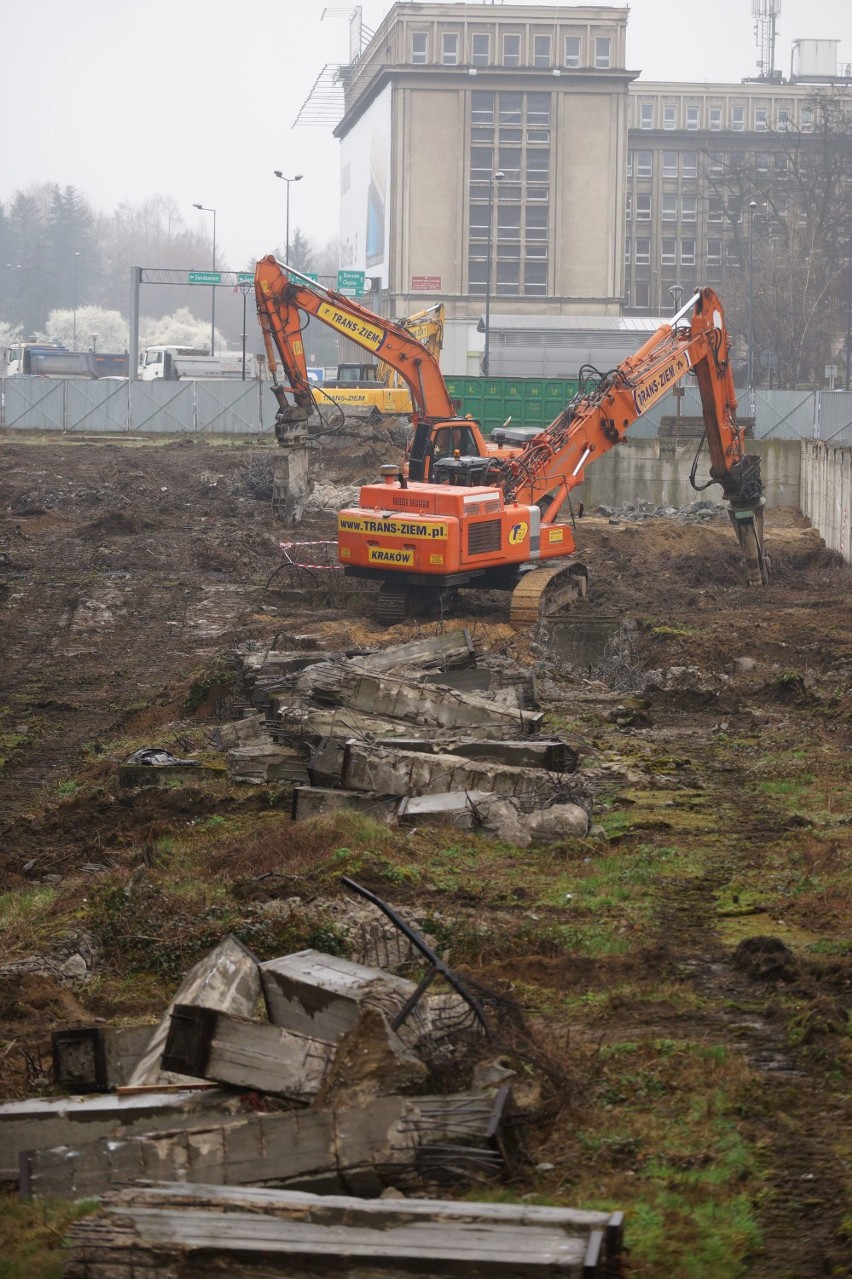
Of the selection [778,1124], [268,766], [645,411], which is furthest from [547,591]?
[778,1124]

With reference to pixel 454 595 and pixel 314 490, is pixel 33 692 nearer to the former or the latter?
pixel 454 595

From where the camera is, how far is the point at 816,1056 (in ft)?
23.5

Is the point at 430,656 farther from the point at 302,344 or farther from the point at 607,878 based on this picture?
the point at 302,344

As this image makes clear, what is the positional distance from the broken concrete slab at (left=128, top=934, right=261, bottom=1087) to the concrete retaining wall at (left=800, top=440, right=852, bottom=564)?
70.2 feet

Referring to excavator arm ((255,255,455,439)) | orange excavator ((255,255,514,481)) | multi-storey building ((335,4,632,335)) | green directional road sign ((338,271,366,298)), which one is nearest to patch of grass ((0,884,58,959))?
orange excavator ((255,255,514,481))

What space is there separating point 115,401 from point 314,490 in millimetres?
19052

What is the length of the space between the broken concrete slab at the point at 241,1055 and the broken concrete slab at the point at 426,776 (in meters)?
5.43

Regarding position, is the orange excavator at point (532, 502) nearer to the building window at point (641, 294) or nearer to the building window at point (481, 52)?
the building window at point (481, 52)

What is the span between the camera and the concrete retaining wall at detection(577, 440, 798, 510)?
3709 centimetres

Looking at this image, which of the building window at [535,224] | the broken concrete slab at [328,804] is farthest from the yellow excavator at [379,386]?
the building window at [535,224]

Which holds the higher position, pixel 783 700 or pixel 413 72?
pixel 413 72

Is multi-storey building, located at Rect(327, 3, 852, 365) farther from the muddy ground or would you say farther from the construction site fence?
the muddy ground

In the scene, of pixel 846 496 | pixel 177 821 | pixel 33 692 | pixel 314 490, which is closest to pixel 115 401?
pixel 314 490

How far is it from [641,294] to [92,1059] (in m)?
111
